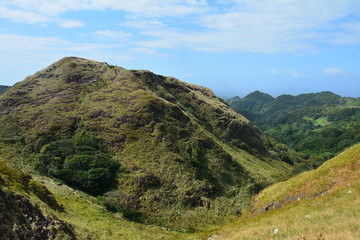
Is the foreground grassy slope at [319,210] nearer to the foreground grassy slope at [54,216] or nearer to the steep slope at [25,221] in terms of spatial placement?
the foreground grassy slope at [54,216]

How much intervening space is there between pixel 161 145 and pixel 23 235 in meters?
37.8

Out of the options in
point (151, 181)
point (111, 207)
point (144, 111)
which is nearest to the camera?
point (111, 207)

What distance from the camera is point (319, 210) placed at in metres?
21.8

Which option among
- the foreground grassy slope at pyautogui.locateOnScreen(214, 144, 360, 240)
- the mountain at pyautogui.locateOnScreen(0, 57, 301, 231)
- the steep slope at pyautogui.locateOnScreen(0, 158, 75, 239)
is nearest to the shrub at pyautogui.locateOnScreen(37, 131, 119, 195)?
the mountain at pyautogui.locateOnScreen(0, 57, 301, 231)

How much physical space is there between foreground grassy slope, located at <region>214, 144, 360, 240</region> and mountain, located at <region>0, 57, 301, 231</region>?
16737 mm

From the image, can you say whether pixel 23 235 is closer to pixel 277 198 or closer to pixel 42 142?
pixel 277 198

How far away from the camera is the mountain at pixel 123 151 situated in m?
45.0

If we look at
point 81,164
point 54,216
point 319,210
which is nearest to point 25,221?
point 54,216

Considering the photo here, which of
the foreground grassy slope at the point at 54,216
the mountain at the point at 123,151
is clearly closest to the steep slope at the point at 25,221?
the foreground grassy slope at the point at 54,216

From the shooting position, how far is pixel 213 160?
60875mm

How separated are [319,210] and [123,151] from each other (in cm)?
4132

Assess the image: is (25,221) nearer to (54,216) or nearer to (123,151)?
(54,216)

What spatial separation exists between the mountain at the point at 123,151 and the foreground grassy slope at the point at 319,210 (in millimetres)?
16737

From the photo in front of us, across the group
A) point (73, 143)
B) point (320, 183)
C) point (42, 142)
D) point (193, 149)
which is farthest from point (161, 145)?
point (320, 183)
